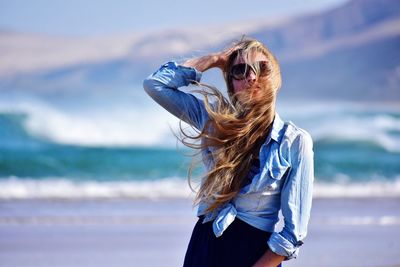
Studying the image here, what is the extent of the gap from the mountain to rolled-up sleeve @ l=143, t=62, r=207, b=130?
1253 inches

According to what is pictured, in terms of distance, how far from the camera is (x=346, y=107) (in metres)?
34.2

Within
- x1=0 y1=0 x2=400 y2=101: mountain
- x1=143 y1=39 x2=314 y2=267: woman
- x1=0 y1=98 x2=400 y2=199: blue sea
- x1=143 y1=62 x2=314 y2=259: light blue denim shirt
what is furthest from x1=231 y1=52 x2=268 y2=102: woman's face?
x1=0 y1=0 x2=400 y2=101: mountain

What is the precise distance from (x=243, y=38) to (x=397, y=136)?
92.6ft

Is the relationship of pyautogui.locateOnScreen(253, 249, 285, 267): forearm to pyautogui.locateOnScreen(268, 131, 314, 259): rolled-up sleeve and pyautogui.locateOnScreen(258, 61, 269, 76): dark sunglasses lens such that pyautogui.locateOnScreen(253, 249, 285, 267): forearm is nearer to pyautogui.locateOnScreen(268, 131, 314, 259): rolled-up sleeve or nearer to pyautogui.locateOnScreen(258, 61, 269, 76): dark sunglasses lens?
pyautogui.locateOnScreen(268, 131, 314, 259): rolled-up sleeve

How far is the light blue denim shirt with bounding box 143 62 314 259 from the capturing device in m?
2.60

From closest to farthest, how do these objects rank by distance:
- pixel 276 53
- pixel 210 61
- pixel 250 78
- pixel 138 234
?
pixel 250 78
pixel 210 61
pixel 138 234
pixel 276 53

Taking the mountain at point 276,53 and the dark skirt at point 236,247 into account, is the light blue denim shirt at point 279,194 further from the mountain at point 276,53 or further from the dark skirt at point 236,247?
the mountain at point 276,53

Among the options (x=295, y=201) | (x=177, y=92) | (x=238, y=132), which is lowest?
(x=295, y=201)

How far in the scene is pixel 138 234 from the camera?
9023 millimetres

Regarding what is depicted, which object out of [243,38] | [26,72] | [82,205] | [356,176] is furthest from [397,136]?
[243,38]

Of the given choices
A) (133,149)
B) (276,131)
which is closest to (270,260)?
(276,131)

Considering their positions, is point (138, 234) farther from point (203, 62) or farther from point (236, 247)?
point (236, 247)

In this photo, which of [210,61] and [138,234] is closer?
[210,61]

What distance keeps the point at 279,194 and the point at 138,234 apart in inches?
254
